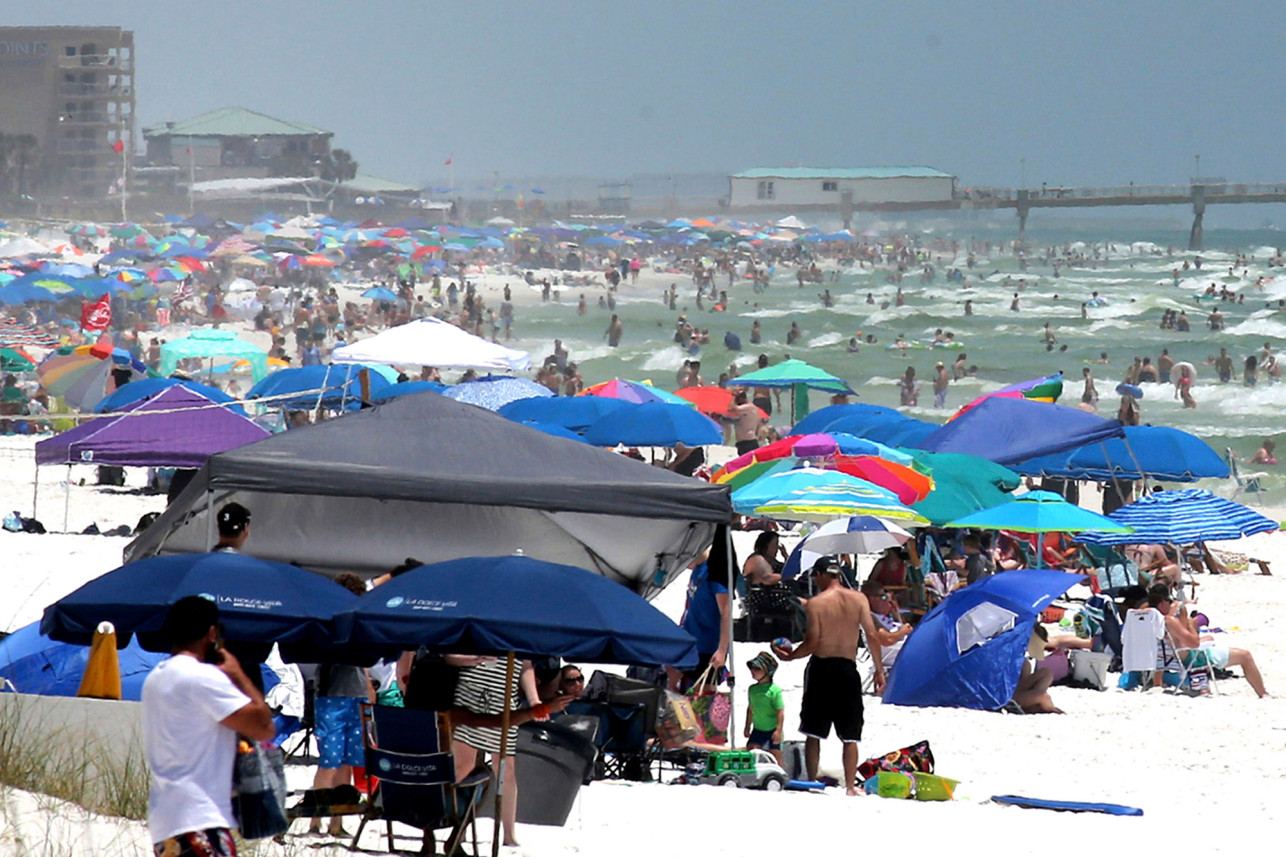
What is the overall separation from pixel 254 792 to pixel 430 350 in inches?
431

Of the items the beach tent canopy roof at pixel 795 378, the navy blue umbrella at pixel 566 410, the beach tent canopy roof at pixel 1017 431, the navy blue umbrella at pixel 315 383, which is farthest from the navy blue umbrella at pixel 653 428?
the beach tent canopy roof at pixel 795 378

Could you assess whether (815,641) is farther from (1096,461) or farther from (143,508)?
(143,508)

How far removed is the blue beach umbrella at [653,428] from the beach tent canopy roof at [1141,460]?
2652mm

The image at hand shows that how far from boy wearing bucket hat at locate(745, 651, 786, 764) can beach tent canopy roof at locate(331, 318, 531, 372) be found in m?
7.35

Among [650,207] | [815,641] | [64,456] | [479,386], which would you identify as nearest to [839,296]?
[479,386]

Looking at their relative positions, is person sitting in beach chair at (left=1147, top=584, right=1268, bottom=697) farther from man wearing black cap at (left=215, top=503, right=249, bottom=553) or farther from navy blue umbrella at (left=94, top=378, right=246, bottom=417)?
navy blue umbrella at (left=94, top=378, right=246, bottom=417)

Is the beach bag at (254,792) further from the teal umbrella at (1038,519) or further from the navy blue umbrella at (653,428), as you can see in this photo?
the navy blue umbrella at (653,428)

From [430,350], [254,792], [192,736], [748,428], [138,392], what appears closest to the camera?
[192,736]

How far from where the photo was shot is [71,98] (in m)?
91.7

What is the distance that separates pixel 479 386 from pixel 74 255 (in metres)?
30.9

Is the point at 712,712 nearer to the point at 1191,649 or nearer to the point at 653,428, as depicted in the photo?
the point at 1191,649

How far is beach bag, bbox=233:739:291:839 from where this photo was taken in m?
3.80

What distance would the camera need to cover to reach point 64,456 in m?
12.0

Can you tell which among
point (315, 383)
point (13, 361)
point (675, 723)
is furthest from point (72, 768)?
point (13, 361)
